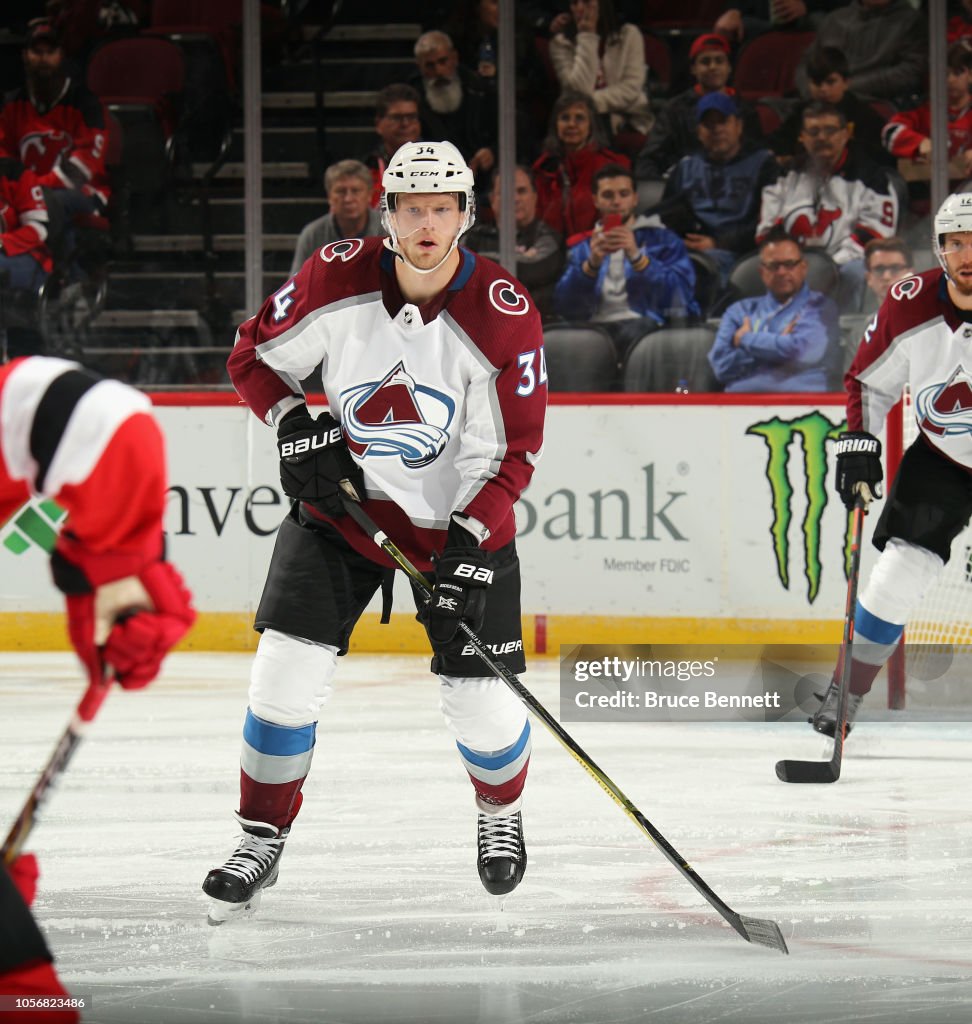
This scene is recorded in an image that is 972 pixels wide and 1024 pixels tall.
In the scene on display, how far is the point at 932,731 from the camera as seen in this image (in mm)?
4070

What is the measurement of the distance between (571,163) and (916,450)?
2.34m

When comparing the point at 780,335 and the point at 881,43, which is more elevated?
the point at 881,43

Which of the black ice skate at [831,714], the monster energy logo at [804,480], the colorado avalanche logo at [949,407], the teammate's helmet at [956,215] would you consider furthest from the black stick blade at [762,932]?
the monster energy logo at [804,480]

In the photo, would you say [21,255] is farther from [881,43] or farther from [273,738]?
[273,738]

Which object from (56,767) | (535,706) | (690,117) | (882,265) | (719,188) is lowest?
(535,706)

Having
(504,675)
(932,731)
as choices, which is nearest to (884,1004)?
(504,675)

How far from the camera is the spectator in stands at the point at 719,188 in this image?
5602 millimetres

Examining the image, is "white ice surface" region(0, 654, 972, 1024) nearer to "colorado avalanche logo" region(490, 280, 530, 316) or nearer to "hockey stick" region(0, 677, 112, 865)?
"hockey stick" region(0, 677, 112, 865)

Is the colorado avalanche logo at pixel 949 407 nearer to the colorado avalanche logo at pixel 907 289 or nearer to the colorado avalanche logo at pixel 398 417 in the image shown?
the colorado avalanche logo at pixel 907 289

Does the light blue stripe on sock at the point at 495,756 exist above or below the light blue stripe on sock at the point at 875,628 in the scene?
above

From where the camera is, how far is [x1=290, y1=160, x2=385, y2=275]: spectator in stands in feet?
18.3

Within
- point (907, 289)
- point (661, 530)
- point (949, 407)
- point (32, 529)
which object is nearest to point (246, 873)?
point (949, 407)

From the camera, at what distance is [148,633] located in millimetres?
1355

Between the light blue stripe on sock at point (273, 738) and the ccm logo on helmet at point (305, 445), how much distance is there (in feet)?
1.27
